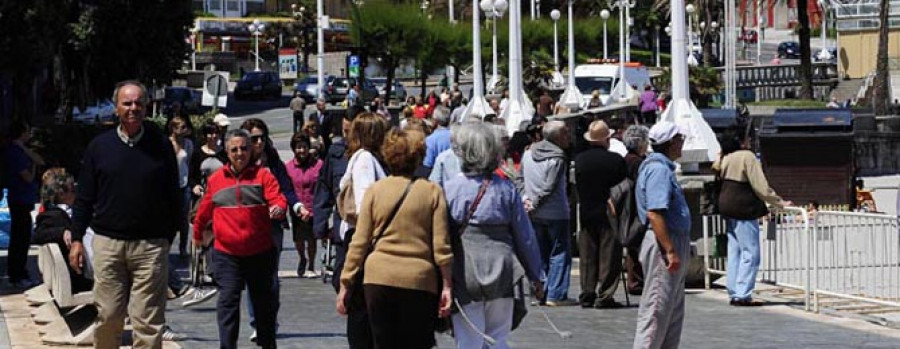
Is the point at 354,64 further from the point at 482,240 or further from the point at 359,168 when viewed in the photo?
the point at 482,240

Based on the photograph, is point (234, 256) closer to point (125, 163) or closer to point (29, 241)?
point (125, 163)

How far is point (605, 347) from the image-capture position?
12.4 m

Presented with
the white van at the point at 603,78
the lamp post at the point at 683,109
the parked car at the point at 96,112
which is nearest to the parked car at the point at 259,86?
the white van at the point at 603,78

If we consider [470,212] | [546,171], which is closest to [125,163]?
[470,212]

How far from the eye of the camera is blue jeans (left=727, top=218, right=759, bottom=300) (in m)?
14.9

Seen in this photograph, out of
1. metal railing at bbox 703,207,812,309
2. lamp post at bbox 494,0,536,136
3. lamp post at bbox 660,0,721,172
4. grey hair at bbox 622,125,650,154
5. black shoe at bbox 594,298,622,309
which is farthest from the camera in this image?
lamp post at bbox 494,0,536,136

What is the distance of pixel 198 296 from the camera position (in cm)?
1356

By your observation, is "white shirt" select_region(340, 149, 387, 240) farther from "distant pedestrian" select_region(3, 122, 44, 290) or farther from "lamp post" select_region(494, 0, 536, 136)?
"lamp post" select_region(494, 0, 536, 136)

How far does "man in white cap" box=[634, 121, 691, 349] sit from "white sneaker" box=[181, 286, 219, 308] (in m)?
3.49

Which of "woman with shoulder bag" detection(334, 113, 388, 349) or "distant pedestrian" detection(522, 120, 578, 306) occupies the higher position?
"woman with shoulder bag" detection(334, 113, 388, 349)

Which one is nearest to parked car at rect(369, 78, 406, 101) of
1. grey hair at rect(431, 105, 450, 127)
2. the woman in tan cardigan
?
grey hair at rect(431, 105, 450, 127)

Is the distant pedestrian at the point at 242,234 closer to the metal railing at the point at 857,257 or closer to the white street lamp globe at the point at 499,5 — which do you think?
the metal railing at the point at 857,257

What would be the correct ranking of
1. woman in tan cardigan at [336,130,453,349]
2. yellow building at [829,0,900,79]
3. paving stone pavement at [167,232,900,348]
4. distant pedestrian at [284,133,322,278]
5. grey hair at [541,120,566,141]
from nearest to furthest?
woman in tan cardigan at [336,130,453,349], paving stone pavement at [167,232,900,348], grey hair at [541,120,566,141], distant pedestrian at [284,133,322,278], yellow building at [829,0,900,79]

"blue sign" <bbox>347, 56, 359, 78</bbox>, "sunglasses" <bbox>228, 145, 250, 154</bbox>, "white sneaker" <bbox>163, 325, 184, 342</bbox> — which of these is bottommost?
"white sneaker" <bbox>163, 325, 184, 342</bbox>
